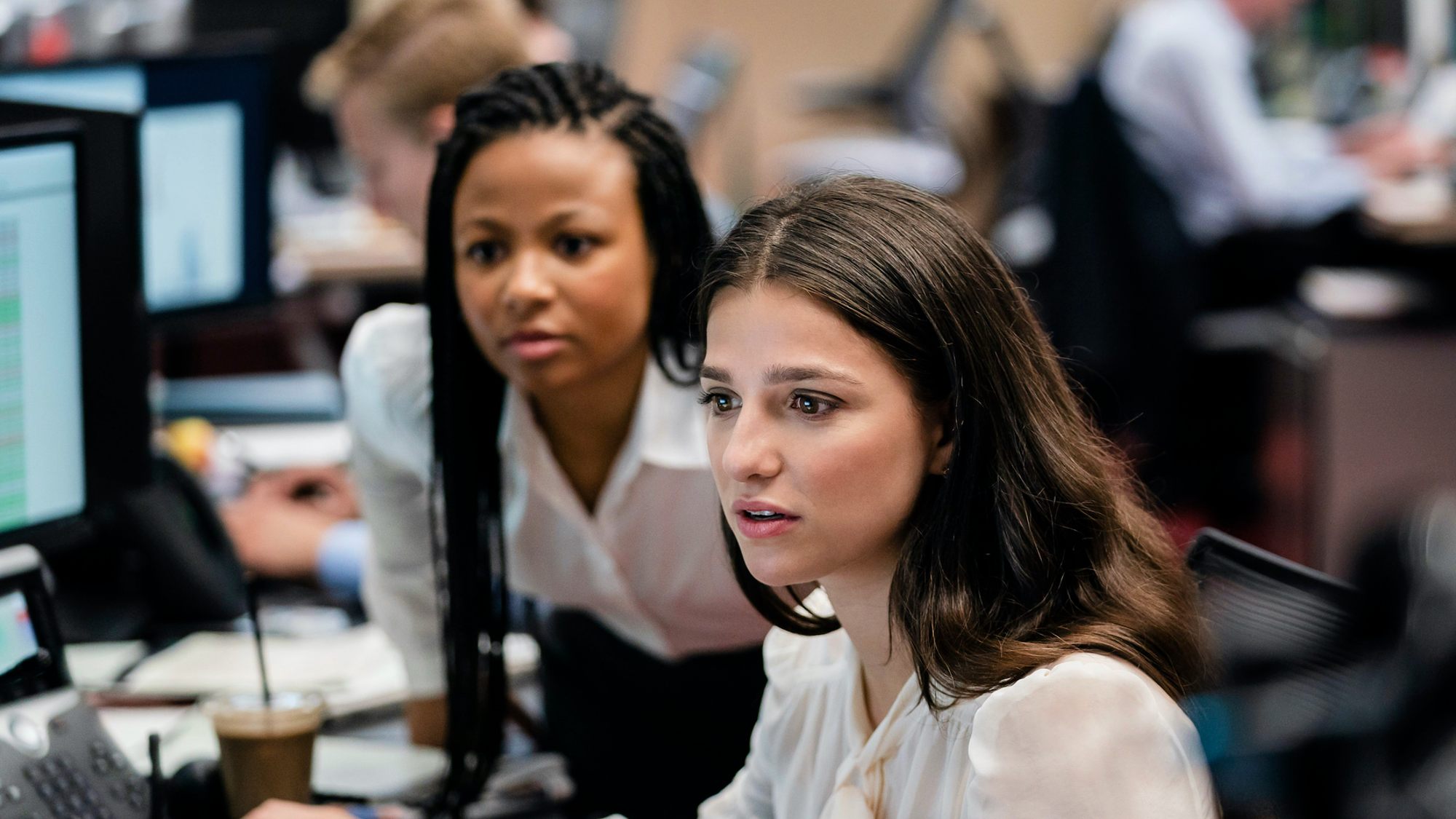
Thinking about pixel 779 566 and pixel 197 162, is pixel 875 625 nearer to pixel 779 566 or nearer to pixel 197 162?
pixel 779 566

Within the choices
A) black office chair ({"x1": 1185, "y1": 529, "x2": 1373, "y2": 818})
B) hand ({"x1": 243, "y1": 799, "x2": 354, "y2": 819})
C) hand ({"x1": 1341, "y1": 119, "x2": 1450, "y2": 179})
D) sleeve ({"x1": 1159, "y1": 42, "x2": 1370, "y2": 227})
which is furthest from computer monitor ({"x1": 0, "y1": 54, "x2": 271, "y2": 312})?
hand ({"x1": 1341, "y1": 119, "x2": 1450, "y2": 179})

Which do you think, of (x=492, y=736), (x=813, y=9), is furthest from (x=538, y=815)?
(x=813, y=9)

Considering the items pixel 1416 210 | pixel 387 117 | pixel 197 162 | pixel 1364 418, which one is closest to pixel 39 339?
pixel 387 117

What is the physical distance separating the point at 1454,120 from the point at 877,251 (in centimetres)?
396

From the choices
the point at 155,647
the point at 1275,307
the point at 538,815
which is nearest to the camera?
the point at 538,815

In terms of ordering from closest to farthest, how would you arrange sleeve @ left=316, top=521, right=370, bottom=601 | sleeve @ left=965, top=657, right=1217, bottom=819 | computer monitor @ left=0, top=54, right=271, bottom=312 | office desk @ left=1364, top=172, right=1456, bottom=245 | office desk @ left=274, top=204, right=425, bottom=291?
1. sleeve @ left=965, top=657, right=1217, bottom=819
2. sleeve @ left=316, top=521, right=370, bottom=601
3. computer monitor @ left=0, top=54, right=271, bottom=312
4. office desk @ left=274, top=204, right=425, bottom=291
5. office desk @ left=1364, top=172, right=1456, bottom=245

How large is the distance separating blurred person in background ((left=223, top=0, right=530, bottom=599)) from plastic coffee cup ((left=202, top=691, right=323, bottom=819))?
66 cm

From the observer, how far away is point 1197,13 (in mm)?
4000

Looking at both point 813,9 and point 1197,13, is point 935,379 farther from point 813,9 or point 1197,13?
point 813,9

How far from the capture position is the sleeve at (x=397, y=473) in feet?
5.11

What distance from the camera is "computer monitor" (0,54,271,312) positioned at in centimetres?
231

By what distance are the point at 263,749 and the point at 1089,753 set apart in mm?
674

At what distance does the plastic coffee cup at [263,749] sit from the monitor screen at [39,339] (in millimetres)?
250

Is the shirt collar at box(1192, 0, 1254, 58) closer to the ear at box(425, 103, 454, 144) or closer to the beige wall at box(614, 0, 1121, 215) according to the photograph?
the beige wall at box(614, 0, 1121, 215)
